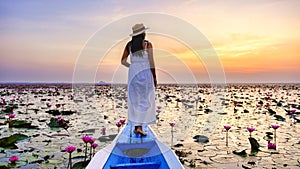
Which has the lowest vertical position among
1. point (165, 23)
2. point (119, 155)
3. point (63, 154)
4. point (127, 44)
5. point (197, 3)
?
point (63, 154)

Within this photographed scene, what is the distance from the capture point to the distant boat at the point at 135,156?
6.88ft

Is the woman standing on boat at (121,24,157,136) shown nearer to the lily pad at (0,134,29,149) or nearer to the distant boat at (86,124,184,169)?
the distant boat at (86,124,184,169)

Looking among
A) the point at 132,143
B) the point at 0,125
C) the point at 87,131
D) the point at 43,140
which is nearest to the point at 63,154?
the point at 43,140

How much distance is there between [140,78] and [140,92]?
0.18 meters

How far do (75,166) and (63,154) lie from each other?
0.76 meters

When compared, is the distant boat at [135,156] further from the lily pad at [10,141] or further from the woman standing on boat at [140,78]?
the lily pad at [10,141]

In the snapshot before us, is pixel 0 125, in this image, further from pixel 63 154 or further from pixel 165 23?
pixel 165 23

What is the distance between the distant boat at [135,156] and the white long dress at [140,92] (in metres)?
0.35

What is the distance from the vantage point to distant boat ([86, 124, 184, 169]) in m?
2.10

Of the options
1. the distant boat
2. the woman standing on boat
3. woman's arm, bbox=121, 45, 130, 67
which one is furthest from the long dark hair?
the distant boat

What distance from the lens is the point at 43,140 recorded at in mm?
4414

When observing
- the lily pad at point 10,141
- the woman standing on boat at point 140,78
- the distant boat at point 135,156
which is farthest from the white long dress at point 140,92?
the lily pad at point 10,141

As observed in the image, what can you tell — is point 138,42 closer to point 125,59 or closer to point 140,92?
point 125,59

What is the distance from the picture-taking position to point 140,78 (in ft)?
10.3
